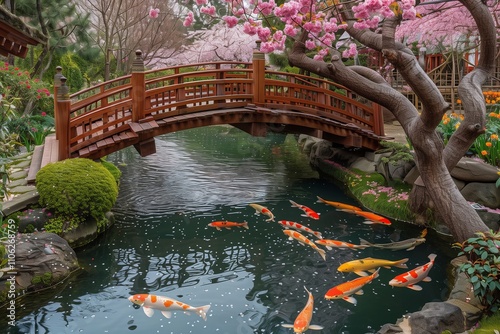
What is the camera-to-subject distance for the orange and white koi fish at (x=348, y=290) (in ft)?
20.6

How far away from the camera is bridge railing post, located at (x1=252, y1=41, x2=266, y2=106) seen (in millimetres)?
12125

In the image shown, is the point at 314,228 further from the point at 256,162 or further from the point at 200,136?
the point at 200,136

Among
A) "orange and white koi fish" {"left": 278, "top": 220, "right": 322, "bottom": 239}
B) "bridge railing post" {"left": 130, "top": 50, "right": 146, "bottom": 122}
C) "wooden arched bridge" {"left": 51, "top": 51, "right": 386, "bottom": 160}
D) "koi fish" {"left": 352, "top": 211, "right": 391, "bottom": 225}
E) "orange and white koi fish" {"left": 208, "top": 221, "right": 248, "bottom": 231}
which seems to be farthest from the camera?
"bridge railing post" {"left": 130, "top": 50, "right": 146, "bottom": 122}

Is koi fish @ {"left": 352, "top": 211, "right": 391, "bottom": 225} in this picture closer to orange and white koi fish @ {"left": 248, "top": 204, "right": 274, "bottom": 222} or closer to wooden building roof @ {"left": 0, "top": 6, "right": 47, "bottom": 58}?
orange and white koi fish @ {"left": 248, "top": 204, "right": 274, "bottom": 222}

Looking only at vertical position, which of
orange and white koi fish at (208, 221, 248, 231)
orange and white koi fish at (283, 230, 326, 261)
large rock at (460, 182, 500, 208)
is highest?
large rock at (460, 182, 500, 208)

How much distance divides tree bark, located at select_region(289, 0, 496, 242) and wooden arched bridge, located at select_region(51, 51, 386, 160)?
3.65 m

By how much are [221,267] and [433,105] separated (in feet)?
13.0

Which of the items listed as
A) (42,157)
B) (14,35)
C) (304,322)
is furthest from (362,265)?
(42,157)

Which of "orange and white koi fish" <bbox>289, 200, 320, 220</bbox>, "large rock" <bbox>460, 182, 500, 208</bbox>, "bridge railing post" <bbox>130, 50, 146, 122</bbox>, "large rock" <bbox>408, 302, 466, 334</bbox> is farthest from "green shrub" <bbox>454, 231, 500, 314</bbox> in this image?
"bridge railing post" <bbox>130, 50, 146, 122</bbox>

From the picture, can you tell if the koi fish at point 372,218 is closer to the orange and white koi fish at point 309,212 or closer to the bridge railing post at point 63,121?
the orange and white koi fish at point 309,212

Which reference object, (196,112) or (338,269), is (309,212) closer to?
(338,269)

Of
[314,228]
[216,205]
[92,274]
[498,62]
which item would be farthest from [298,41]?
[498,62]

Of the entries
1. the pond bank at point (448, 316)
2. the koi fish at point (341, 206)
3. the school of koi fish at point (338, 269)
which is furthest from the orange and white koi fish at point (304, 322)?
the koi fish at point (341, 206)

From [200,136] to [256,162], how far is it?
20.8 ft
